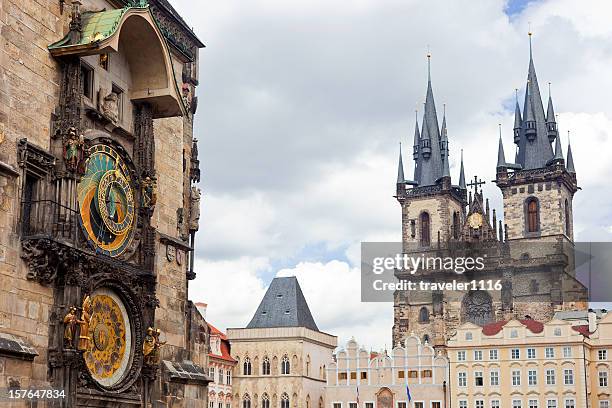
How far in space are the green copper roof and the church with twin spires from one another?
64.2m

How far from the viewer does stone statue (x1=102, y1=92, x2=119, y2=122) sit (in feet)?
50.9

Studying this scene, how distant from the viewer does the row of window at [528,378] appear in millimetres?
61094

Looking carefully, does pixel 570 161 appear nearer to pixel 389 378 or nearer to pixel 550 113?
pixel 550 113

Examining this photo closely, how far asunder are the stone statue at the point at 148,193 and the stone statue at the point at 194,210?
271cm

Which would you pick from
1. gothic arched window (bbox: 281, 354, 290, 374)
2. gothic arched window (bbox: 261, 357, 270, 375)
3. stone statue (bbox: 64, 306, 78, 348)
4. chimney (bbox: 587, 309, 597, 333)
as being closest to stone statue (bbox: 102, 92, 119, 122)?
stone statue (bbox: 64, 306, 78, 348)

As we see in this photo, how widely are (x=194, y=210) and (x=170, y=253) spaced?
1807 millimetres

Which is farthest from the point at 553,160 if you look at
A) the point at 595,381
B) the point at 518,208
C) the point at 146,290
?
the point at 146,290

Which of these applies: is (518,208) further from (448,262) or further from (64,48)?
(64,48)

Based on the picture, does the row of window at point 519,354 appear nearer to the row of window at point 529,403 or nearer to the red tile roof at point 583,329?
the red tile roof at point 583,329

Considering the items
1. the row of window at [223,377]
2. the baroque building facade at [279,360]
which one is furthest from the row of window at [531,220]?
the row of window at [223,377]

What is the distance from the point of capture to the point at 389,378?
2670 inches

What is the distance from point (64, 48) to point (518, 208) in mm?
70353

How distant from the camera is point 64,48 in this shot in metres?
14.1

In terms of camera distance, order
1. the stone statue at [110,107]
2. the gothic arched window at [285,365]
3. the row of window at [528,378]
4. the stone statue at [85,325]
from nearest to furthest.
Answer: the stone statue at [85,325]
the stone statue at [110,107]
the row of window at [528,378]
the gothic arched window at [285,365]
